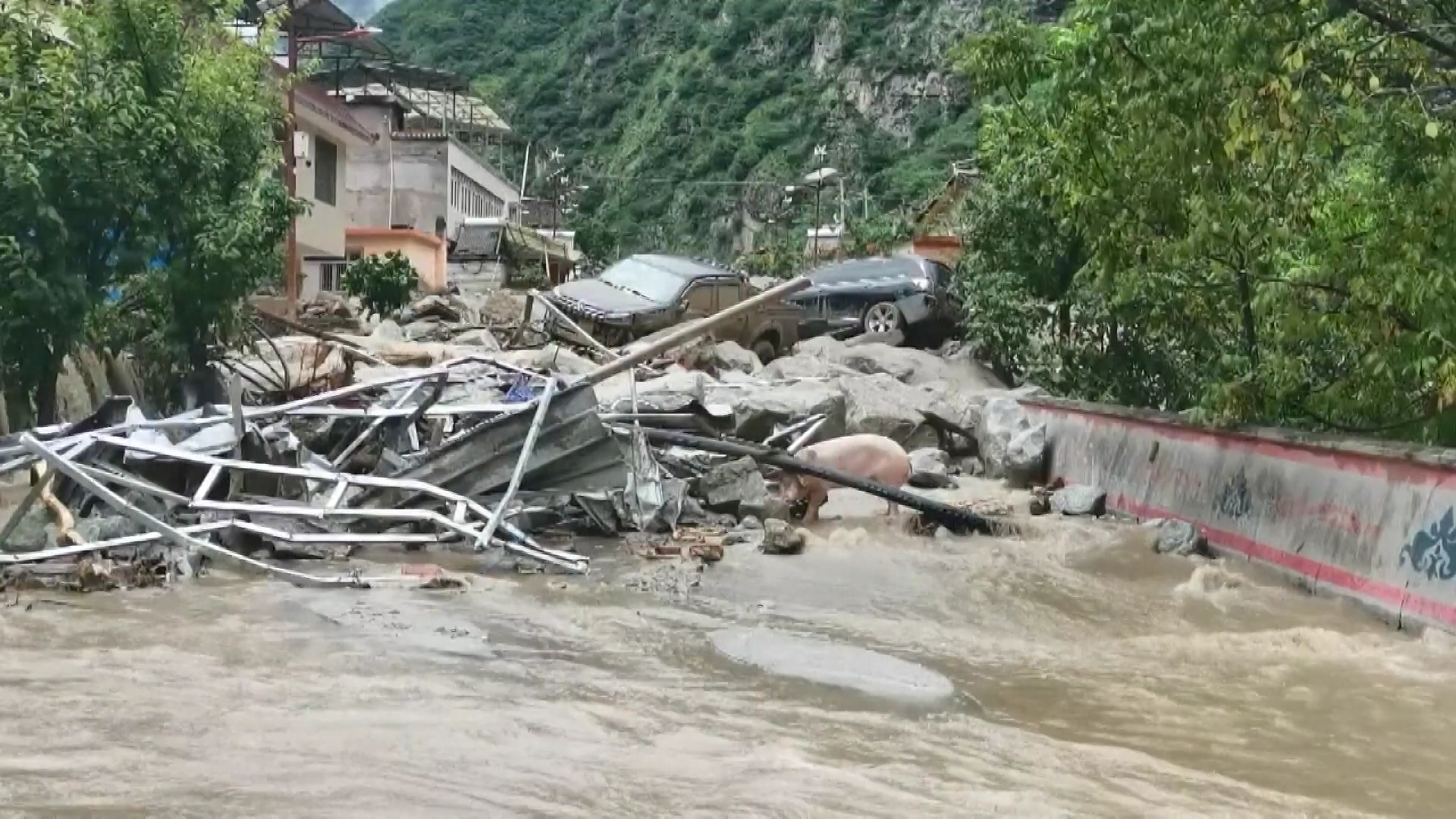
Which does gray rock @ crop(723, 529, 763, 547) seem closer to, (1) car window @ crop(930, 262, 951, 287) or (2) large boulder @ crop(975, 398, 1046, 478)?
(2) large boulder @ crop(975, 398, 1046, 478)

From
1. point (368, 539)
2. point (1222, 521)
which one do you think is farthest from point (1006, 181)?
point (368, 539)

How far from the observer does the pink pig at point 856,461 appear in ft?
36.8

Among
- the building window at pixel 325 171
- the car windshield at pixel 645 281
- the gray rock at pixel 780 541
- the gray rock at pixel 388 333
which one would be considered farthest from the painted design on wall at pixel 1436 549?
the building window at pixel 325 171

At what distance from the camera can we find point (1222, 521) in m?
10.0

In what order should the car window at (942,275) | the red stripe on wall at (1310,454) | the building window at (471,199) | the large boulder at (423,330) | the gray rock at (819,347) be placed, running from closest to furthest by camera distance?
the red stripe on wall at (1310,454), the gray rock at (819,347), the large boulder at (423,330), the car window at (942,275), the building window at (471,199)

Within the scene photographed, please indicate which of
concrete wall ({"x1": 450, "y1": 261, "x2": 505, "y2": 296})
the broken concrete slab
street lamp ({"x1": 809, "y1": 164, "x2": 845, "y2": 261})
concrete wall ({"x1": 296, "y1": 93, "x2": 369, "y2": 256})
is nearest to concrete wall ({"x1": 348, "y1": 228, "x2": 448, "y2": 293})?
concrete wall ({"x1": 450, "y1": 261, "x2": 505, "y2": 296})

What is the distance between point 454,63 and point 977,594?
315 ft

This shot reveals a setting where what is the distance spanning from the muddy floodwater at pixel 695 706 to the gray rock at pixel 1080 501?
362 cm

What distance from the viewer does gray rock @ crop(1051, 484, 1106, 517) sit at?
1209 cm

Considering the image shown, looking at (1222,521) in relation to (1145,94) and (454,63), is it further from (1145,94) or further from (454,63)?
(454,63)

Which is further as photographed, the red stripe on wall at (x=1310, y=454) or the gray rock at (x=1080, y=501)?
the gray rock at (x=1080, y=501)

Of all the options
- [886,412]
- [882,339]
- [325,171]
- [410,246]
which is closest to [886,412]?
[886,412]

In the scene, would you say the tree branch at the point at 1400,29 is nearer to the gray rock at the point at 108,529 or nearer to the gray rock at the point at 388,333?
the gray rock at the point at 108,529

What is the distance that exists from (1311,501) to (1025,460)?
543 cm
